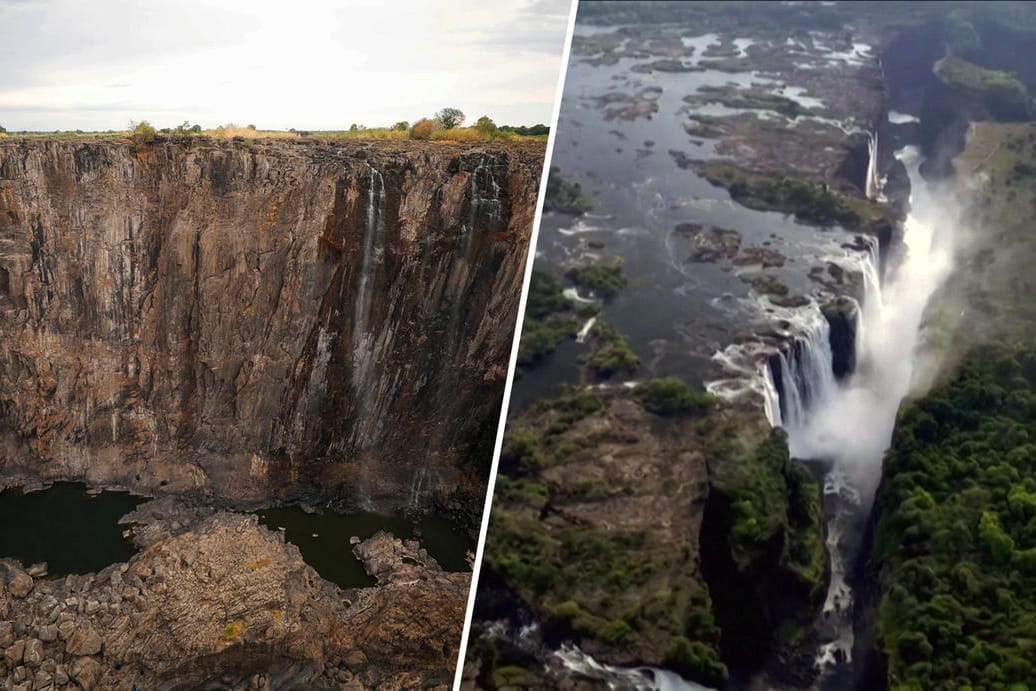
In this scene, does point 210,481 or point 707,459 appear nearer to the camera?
point 707,459

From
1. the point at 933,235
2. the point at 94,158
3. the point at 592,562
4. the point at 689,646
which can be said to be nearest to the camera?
the point at 689,646

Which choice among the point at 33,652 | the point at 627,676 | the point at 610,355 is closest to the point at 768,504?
the point at 627,676

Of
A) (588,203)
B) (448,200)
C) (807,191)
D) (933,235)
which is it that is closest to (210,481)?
(448,200)

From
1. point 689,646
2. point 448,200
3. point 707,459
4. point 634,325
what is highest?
point 448,200

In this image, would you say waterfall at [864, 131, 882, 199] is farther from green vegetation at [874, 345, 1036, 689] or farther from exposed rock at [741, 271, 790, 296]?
green vegetation at [874, 345, 1036, 689]

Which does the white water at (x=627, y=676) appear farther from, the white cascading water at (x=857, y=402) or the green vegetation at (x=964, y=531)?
the green vegetation at (x=964, y=531)

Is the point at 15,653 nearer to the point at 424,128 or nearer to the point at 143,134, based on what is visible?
the point at 143,134

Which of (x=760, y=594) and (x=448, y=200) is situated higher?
(x=448, y=200)

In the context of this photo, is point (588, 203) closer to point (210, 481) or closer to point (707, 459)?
point (707, 459)
